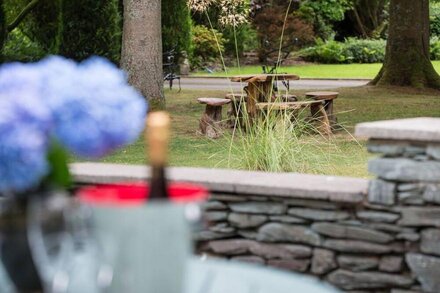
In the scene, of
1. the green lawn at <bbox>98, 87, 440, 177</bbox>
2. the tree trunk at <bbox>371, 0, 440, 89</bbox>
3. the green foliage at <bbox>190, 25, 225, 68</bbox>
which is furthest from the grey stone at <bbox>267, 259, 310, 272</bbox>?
the green foliage at <bbox>190, 25, 225, 68</bbox>

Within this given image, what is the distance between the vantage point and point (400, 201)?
11.9ft

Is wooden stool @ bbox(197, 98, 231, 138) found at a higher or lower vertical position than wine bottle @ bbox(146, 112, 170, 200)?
lower

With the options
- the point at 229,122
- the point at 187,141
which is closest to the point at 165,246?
the point at 187,141

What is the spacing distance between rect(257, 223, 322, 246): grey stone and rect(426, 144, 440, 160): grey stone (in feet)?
1.99

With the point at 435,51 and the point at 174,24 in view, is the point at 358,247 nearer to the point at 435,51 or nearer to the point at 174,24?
the point at 174,24

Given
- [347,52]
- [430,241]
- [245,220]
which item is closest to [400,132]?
[430,241]

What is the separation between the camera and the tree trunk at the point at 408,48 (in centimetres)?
1738

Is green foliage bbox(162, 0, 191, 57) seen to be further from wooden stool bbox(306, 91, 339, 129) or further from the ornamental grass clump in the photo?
the ornamental grass clump

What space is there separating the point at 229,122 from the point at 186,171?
7.22 metres

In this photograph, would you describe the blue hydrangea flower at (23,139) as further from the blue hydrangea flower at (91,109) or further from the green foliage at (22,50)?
the green foliage at (22,50)

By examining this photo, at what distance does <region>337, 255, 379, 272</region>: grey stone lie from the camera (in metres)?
3.77

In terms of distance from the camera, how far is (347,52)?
31.0 m

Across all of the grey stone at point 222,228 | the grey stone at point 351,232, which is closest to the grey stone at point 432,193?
the grey stone at point 351,232

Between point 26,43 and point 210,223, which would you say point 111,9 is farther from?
point 210,223
